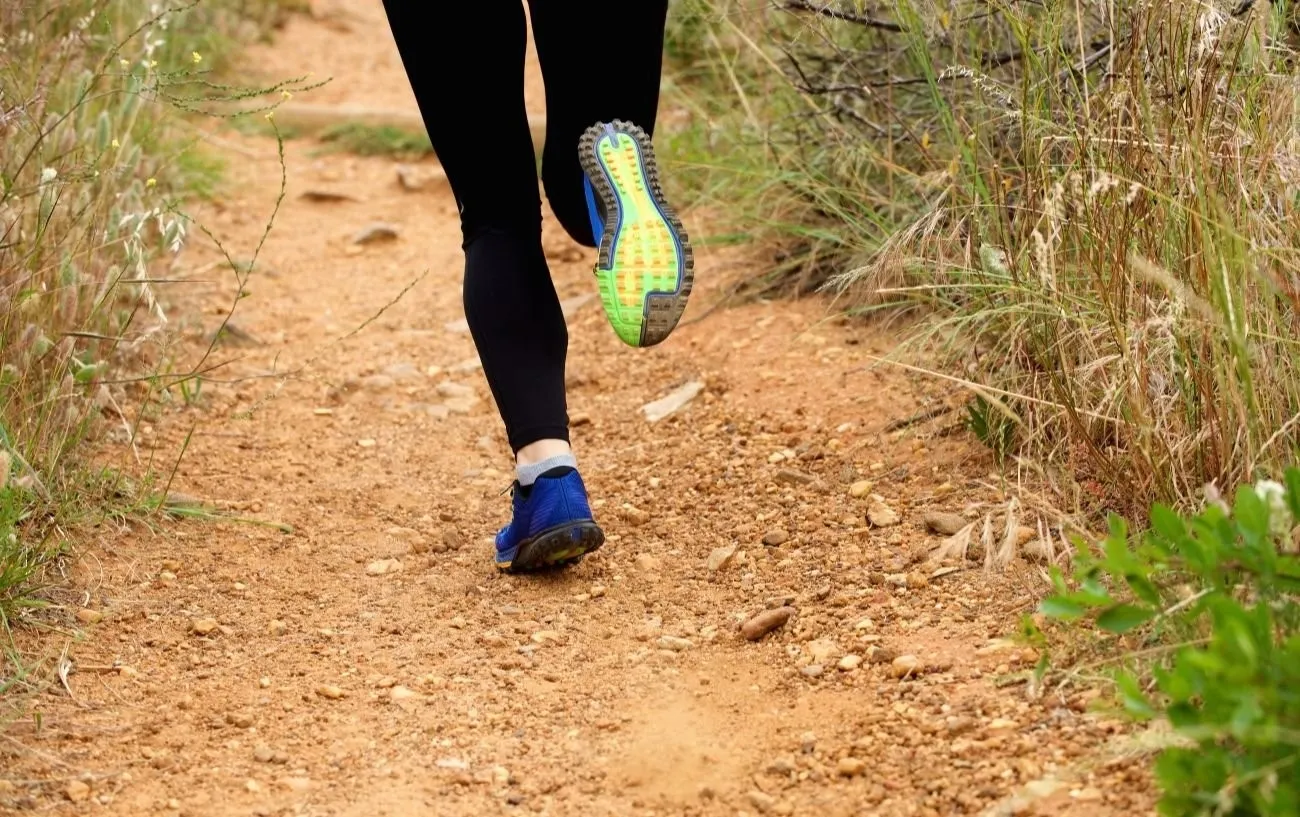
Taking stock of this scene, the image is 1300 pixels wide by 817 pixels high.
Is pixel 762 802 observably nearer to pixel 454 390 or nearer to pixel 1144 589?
pixel 1144 589

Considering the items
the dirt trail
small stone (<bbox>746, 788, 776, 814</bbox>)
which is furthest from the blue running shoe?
small stone (<bbox>746, 788, 776, 814</bbox>)

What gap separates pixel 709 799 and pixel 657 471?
1.14 m

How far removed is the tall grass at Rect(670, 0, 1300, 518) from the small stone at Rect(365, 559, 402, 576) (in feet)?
3.20

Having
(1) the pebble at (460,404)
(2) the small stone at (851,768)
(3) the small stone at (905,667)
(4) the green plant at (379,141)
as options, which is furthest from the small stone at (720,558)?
(4) the green plant at (379,141)

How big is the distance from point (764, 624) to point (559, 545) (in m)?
0.33

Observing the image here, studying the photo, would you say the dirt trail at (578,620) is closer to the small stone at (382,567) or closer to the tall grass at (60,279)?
the small stone at (382,567)

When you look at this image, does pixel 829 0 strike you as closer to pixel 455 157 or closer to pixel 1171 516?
pixel 455 157

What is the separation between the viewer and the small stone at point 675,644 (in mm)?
2040

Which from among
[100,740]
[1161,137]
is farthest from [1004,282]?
[100,740]

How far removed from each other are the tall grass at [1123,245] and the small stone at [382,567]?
0.97 metres

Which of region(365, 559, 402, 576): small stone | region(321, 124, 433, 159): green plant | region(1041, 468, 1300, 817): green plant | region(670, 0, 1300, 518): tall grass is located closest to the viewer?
region(1041, 468, 1300, 817): green plant

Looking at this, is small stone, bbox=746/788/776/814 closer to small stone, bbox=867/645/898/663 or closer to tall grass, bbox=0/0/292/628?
small stone, bbox=867/645/898/663

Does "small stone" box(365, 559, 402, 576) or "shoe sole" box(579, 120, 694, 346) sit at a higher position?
"shoe sole" box(579, 120, 694, 346)

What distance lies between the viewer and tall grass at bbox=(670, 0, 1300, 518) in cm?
187
